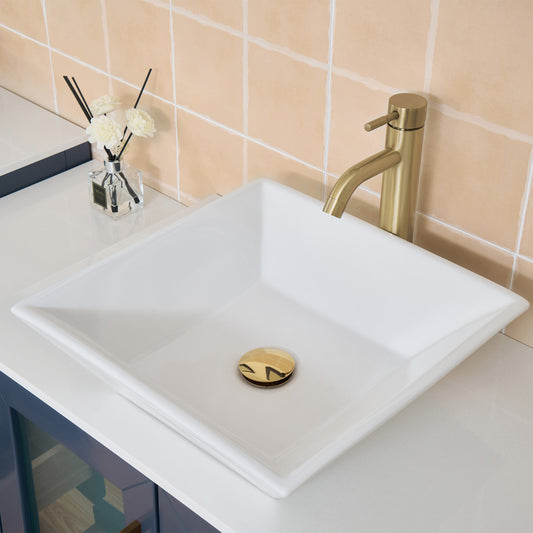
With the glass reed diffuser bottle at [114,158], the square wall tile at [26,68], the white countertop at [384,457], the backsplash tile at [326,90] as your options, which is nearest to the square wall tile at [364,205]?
the backsplash tile at [326,90]

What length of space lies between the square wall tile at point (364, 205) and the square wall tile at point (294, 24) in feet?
0.72

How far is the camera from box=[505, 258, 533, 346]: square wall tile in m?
1.16

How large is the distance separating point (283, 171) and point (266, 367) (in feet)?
1.28

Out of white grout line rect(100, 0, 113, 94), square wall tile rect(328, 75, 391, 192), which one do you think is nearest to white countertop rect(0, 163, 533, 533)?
square wall tile rect(328, 75, 391, 192)

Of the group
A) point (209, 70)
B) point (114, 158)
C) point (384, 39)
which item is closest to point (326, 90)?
point (384, 39)

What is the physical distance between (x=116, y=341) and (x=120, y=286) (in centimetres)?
8

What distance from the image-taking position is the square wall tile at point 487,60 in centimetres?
102

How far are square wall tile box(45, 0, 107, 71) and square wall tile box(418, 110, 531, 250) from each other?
733 mm

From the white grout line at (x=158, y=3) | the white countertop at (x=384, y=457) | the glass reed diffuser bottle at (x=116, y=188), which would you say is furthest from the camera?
the glass reed diffuser bottle at (x=116, y=188)

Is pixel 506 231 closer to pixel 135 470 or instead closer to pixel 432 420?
pixel 432 420

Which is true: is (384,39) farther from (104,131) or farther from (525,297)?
(104,131)

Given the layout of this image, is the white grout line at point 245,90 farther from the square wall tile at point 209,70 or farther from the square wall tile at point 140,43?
the square wall tile at point 140,43

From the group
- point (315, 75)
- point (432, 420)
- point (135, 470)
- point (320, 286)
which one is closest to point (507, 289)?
point (432, 420)

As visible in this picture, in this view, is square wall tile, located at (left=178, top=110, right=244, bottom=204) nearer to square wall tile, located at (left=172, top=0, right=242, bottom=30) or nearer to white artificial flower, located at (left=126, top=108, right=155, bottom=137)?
white artificial flower, located at (left=126, top=108, right=155, bottom=137)
